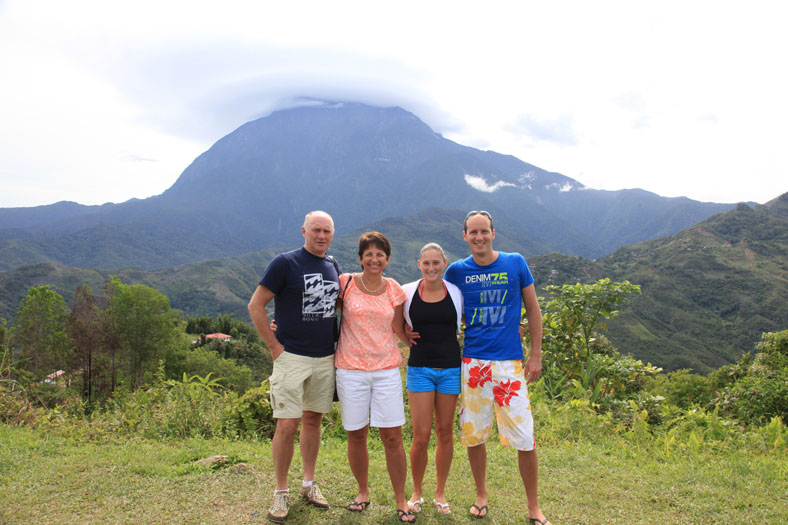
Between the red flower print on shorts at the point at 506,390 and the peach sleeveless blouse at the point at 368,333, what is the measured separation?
75 centimetres

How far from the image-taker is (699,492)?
3.68 meters

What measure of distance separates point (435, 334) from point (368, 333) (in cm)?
49

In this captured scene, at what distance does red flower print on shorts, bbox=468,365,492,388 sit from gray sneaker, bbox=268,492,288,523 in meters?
1.59

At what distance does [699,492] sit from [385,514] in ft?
8.21

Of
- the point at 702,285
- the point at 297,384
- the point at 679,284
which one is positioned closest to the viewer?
the point at 297,384

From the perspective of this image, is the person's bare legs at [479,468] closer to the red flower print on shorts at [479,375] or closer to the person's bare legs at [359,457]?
the red flower print on shorts at [479,375]

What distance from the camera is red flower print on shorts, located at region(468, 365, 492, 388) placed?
10.9 feet

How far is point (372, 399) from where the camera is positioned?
11.0ft

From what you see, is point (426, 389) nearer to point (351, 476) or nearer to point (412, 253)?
point (351, 476)

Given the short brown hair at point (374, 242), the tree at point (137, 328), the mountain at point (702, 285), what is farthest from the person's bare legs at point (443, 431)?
the mountain at point (702, 285)

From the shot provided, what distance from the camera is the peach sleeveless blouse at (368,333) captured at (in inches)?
131

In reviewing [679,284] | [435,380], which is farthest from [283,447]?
[679,284]

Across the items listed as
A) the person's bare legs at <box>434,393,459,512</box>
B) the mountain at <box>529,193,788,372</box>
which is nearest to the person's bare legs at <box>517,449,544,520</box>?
the person's bare legs at <box>434,393,459,512</box>

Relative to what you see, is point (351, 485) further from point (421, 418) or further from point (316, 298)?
point (316, 298)
